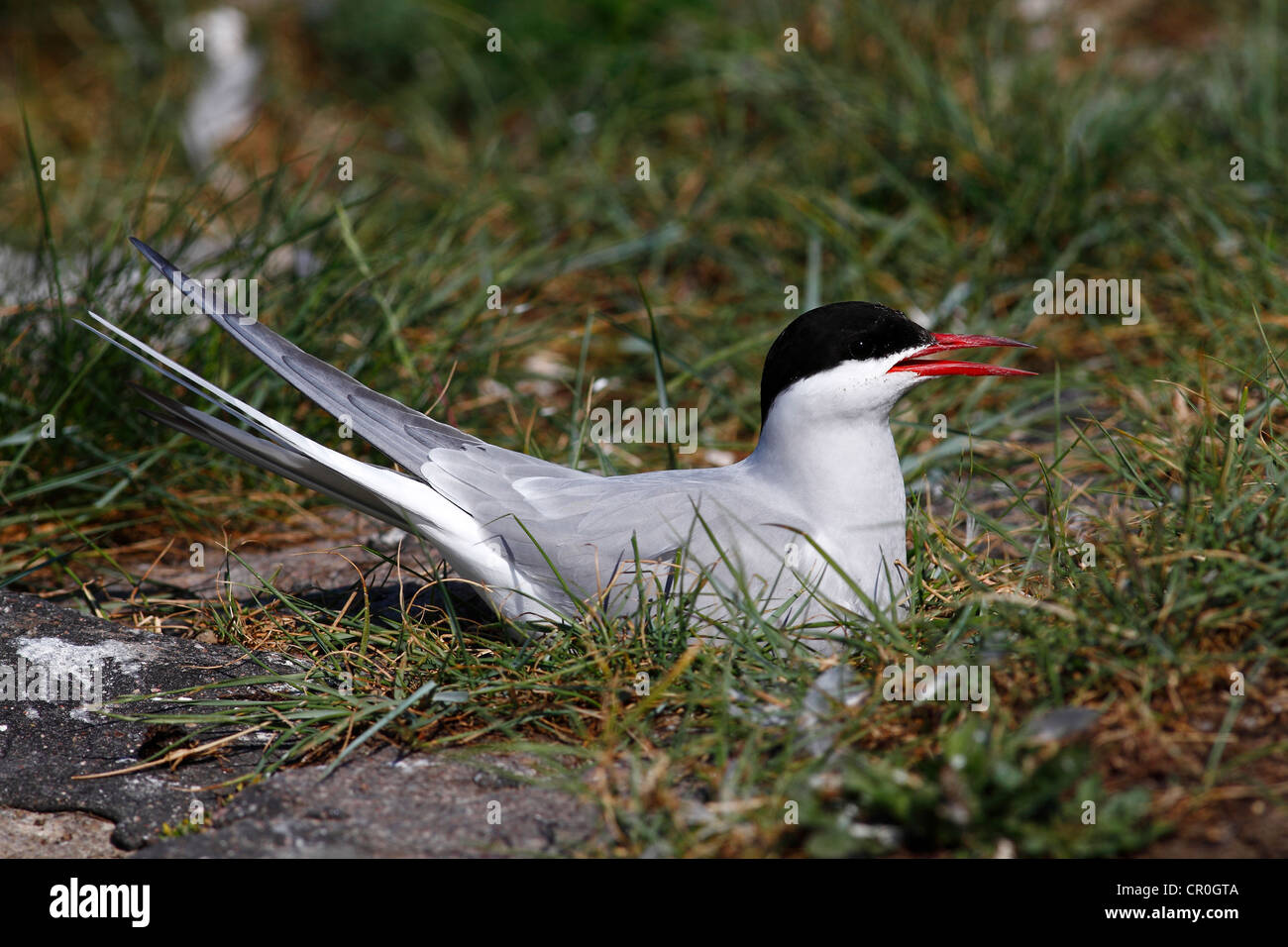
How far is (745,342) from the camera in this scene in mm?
3447

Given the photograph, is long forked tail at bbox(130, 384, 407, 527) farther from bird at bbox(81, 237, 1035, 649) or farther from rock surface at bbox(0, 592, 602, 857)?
rock surface at bbox(0, 592, 602, 857)

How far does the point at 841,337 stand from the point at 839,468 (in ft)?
0.77

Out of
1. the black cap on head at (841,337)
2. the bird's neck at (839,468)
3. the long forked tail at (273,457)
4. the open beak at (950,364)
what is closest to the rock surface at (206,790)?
the long forked tail at (273,457)

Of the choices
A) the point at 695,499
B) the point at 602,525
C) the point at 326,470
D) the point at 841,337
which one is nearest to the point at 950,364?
the point at 841,337

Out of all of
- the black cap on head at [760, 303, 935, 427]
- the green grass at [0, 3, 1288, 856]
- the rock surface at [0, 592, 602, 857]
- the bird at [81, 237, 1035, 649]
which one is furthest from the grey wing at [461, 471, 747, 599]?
the rock surface at [0, 592, 602, 857]

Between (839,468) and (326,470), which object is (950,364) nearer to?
(839,468)

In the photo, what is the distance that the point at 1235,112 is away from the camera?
4078mm

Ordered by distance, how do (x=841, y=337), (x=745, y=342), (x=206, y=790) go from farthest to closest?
(x=745, y=342), (x=841, y=337), (x=206, y=790)

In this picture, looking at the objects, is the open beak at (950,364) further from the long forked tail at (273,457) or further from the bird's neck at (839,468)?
the long forked tail at (273,457)

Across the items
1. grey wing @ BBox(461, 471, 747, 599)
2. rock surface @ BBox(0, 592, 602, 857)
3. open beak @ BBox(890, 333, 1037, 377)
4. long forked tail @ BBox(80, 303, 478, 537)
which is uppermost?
open beak @ BBox(890, 333, 1037, 377)

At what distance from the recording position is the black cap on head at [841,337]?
2250mm

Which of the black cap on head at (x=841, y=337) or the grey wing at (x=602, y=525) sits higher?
the black cap on head at (x=841, y=337)

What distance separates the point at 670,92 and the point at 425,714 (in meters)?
3.24

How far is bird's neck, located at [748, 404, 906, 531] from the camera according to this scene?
90.2 inches
